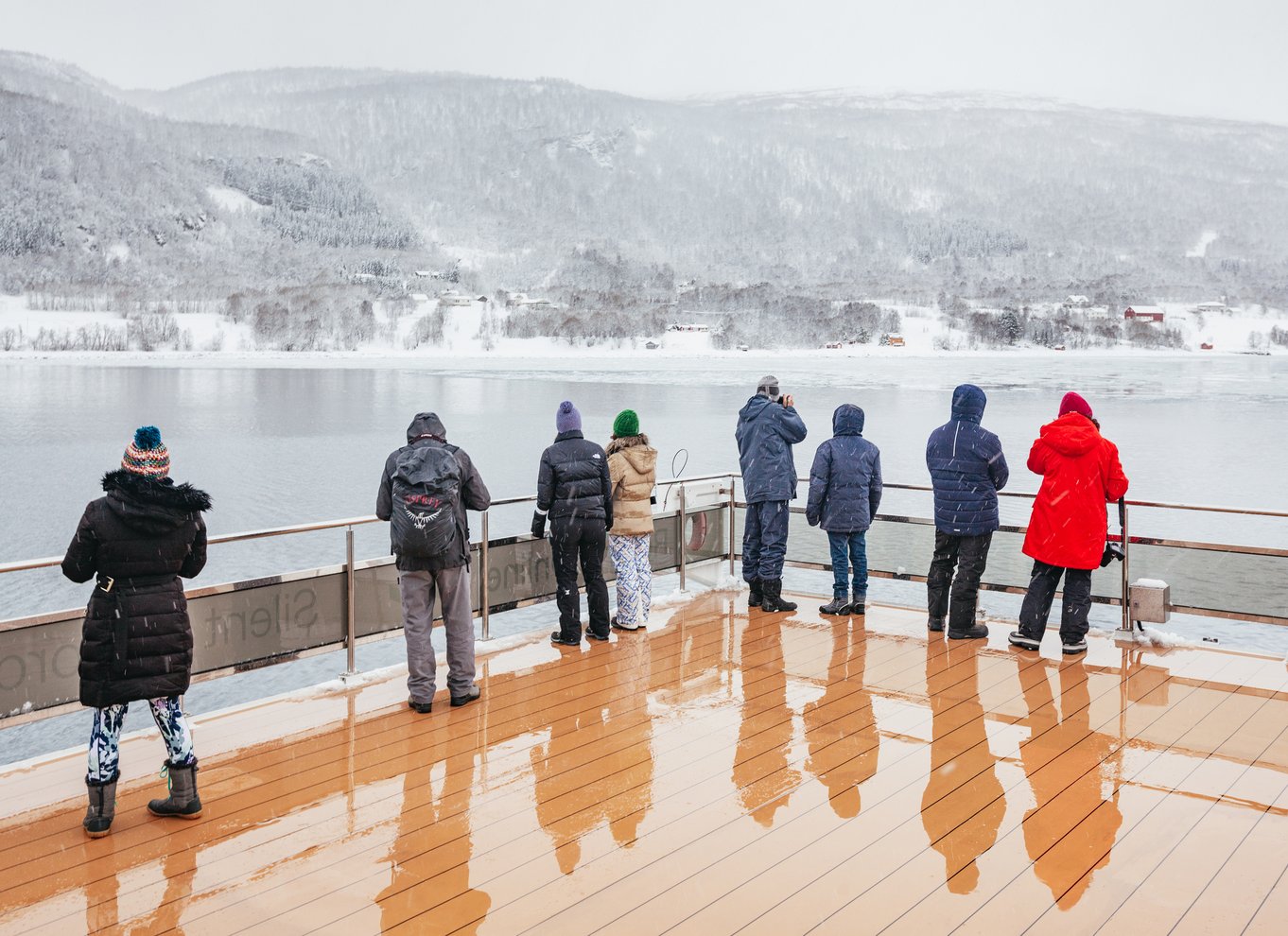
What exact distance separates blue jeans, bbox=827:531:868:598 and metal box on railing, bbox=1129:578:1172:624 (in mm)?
1531

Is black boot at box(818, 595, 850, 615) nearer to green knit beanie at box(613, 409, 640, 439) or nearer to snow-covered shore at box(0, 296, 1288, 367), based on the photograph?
green knit beanie at box(613, 409, 640, 439)

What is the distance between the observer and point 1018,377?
228 ft

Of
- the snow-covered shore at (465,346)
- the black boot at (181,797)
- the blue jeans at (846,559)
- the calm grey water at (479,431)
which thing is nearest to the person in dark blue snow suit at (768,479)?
the blue jeans at (846,559)

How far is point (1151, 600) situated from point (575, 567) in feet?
10.4

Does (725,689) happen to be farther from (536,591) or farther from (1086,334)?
(1086,334)

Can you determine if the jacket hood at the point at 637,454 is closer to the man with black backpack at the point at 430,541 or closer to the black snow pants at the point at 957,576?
the man with black backpack at the point at 430,541

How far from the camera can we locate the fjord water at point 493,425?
870 inches

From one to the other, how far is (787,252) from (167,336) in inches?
3861

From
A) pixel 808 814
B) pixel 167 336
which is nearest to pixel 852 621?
pixel 808 814

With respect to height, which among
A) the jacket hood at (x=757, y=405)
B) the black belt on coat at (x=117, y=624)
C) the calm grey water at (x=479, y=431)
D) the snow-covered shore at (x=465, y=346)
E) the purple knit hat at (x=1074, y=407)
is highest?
the snow-covered shore at (x=465, y=346)

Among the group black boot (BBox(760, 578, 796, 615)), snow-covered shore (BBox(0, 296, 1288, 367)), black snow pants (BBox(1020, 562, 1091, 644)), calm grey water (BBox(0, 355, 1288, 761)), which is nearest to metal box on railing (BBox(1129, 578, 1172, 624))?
black snow pants (BBox(1020, 562, 1091, 644))

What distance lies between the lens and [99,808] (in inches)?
143

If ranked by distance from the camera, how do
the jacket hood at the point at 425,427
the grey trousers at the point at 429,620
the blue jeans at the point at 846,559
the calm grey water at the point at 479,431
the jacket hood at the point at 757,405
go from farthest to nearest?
the calm grey water at the point at 479,431 → the blue jeans at the point at 846,559 → the jacket hood at the point at 757,405 → the grey trousers at the point at 429,620 → the jacket hood at the point at 425,427

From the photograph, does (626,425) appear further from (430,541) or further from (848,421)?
(430,541)
